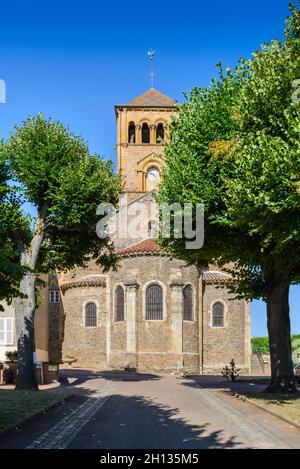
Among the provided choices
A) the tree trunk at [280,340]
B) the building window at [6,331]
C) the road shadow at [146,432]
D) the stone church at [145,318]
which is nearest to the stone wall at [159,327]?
the stone church at [145,318]

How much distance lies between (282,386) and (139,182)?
39.7m

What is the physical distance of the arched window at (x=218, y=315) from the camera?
4438 centimetres

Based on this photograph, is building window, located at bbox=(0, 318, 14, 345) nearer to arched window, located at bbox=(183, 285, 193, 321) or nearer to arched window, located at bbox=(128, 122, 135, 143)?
arched window, located at bbox=(183, 285, 193, 321)

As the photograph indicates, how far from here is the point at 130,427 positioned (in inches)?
512

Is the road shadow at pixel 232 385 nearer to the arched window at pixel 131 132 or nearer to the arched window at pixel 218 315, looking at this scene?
the arched window at pixel 218 315

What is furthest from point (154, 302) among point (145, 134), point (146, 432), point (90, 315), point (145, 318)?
point (146, 432)

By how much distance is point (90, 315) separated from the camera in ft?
150

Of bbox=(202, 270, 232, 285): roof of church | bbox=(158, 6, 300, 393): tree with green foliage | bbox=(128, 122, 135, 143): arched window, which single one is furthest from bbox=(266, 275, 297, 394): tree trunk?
bbox=(128, 122, 135, 143): arched window

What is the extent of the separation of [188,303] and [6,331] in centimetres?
1311

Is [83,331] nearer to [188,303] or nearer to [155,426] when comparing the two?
[188,303]

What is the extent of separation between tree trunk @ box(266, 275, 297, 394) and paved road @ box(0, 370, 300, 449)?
189 cm

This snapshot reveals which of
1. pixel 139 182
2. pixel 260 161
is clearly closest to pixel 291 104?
pixel 260 161

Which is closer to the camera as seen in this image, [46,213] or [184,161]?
[184,161]
